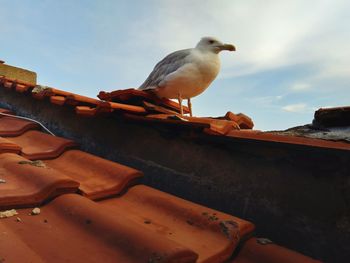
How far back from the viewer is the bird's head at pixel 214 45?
110 inches

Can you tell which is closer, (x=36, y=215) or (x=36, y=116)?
(x=36, y=215)

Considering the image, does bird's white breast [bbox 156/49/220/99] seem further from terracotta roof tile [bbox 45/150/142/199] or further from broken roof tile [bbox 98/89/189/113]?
terracotta roof tile [bbox 45/150/142/199]

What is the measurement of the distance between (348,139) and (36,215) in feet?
4.57

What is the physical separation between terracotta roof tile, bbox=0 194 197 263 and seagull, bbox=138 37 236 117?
5.01 feet

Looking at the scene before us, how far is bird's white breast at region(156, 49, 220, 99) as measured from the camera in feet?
8.44

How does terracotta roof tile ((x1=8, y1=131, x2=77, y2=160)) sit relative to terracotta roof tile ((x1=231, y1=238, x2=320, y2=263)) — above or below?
above

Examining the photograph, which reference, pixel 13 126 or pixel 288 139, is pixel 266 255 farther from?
pixel 13 126

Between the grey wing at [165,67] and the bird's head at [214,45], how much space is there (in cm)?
17

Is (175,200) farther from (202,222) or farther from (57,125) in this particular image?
(57,125)

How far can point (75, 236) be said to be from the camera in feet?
3.58

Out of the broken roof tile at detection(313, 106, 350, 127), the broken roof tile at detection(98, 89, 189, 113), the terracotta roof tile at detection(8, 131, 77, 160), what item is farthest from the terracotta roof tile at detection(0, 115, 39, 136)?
the broken roof tile at detection(313, 106, 350, 127)

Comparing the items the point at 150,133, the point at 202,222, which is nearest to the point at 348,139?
the point at 202,222

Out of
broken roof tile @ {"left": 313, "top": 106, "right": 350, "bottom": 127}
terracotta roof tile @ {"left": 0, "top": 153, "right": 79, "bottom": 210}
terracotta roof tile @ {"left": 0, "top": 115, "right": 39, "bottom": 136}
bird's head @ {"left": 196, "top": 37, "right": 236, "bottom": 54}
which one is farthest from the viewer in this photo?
bird's head @ {"left": 196, "top": 37, "right": 236, "bottom": 54}

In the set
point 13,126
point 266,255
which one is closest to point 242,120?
point 266,255
